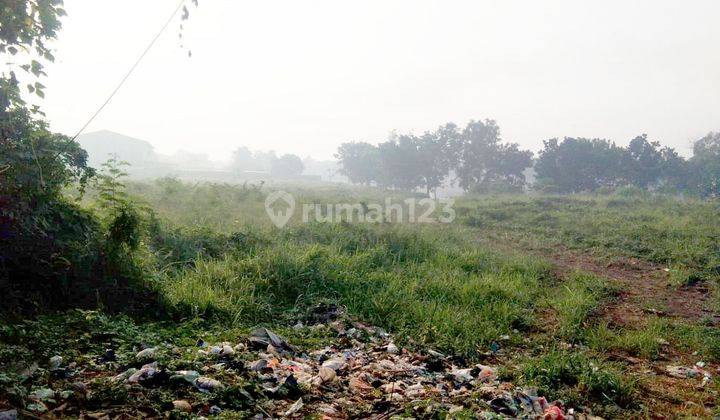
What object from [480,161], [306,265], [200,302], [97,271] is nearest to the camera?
[97,271]

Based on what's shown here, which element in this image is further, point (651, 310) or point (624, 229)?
point (624, 229)

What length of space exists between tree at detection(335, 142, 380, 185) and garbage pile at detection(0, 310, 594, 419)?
121ft

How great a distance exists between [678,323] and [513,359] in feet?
7.72

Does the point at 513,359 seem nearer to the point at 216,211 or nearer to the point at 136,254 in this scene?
the point at 136,254

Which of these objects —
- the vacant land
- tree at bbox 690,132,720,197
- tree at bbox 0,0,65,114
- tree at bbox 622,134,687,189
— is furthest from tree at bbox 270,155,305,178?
tree at bbox 0,0,65,114

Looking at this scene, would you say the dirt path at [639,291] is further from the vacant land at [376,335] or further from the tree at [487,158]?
the tree at [487,158]

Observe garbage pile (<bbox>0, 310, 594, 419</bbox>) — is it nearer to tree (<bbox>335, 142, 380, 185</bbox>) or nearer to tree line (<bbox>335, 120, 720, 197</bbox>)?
tree line (<bbox>335, 120, 720, 197</bbox>)

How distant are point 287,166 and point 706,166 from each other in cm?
4617

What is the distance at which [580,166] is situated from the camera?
29406 millimetres

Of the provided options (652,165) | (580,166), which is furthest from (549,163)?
(652,165)

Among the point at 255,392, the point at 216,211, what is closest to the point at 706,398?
the point at 255,392

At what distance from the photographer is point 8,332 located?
2.44m

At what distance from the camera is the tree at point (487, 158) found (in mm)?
31578

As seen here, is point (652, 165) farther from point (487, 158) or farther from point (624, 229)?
point (624, 229)
